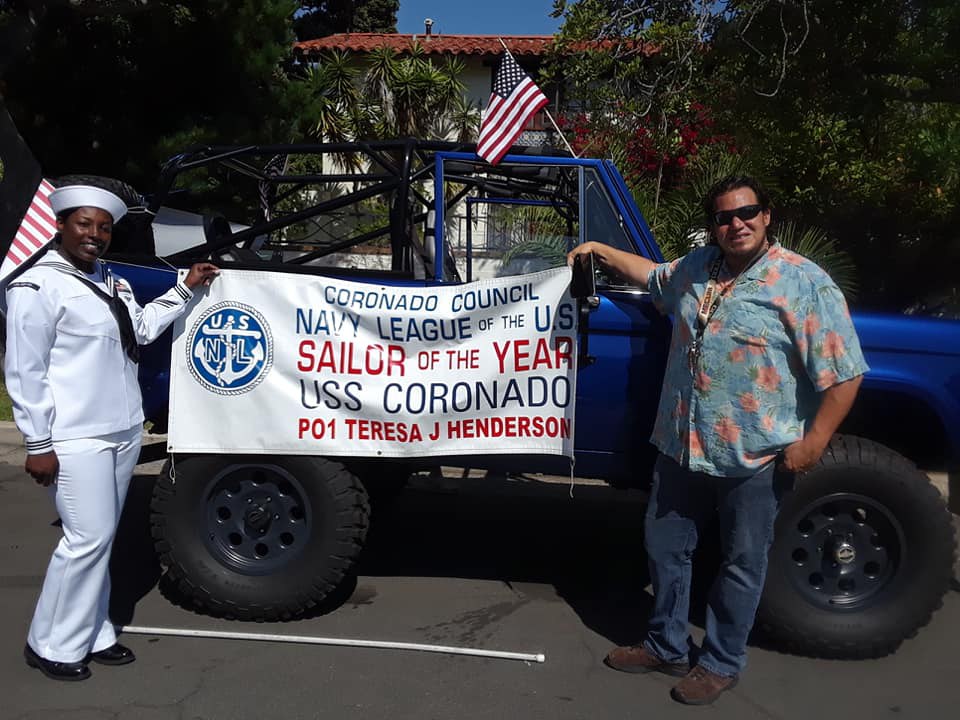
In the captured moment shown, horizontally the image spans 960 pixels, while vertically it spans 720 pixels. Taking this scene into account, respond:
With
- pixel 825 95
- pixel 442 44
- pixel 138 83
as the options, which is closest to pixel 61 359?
pixel 825 95

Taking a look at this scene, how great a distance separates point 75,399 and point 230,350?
0.81m

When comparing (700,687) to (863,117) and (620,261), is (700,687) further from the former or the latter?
(863,117)

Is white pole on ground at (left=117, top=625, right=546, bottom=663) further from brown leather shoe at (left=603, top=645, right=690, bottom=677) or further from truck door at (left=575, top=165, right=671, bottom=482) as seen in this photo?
truck door at (left=575, top=165, right=671, bottom=482)

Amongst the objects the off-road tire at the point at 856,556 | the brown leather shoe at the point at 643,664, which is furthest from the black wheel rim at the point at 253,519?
the off-road tire at the point at 856,556

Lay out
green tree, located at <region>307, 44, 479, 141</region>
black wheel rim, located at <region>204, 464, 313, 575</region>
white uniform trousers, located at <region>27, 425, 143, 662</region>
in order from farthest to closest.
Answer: green tree, located at <region>307, 44, 479, 141</region>, black wheel rim, located at <region>204, 464, 313, 575</region>, white uniform trousers, located at <region>27, 425, 143, 662</region>

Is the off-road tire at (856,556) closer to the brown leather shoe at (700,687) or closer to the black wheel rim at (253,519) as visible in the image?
the brown leather shoe at (700,687)

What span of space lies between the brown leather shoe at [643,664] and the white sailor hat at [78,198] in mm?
2696

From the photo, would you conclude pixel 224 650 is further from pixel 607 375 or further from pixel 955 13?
pixel 955 13

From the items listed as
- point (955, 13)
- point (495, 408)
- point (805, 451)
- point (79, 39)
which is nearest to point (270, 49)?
point (79, 39)

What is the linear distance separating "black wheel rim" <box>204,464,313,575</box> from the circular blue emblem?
39 centimetres

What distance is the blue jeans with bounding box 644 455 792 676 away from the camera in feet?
11.1

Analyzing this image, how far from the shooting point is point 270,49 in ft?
34.8

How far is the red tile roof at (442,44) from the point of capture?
15.8 m

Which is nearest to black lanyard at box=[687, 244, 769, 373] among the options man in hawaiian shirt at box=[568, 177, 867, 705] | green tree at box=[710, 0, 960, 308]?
man in hawaiian shirt at box=[568, 177, 867, 705]
